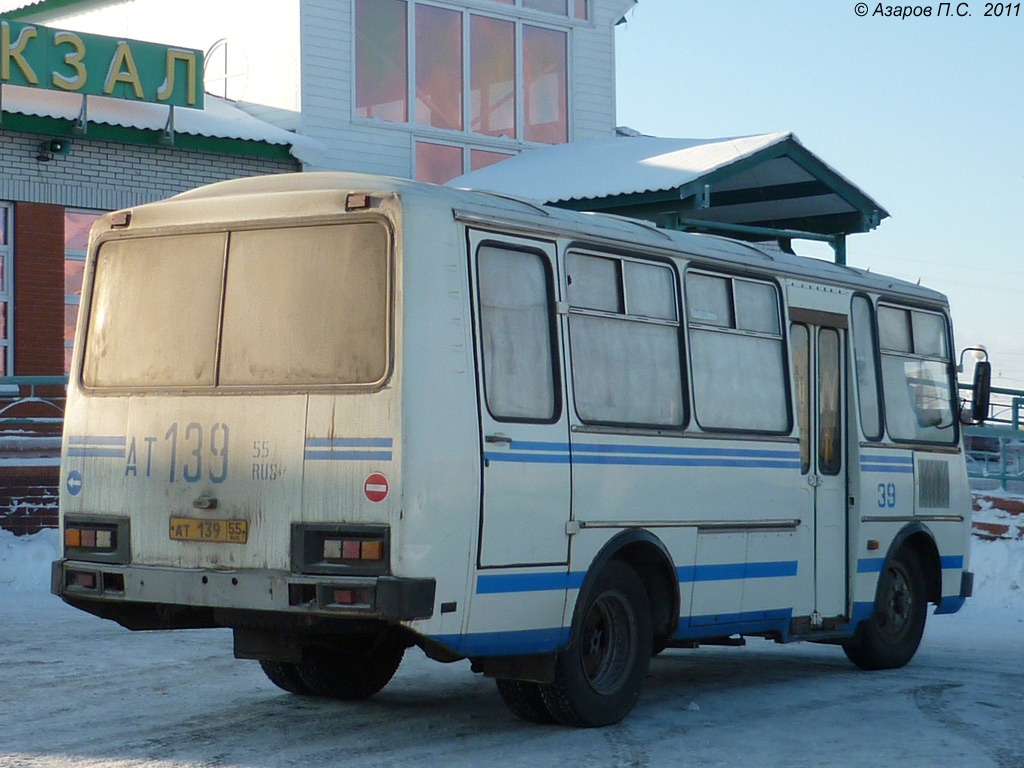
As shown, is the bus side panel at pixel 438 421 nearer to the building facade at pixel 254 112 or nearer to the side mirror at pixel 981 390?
the side mirror at pixel 981 390

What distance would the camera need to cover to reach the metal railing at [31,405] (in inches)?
687

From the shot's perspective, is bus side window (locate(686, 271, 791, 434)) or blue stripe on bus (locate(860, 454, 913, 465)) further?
blue stripe on bus (locate(860, 454, 913, 465))

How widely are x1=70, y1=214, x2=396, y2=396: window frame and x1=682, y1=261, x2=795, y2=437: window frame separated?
2.49m

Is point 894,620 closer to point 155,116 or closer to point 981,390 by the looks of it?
point 981,390

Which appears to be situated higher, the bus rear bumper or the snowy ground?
the bus rear bumper

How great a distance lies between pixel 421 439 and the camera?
7.57m

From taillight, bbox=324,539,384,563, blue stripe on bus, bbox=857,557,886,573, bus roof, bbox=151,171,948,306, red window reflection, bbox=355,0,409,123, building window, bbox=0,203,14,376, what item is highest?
red window reflection, bbox=355,0,409,123

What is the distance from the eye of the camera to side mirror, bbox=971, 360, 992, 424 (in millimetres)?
12406

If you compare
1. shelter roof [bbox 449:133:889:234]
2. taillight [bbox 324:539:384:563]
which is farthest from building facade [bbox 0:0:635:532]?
taillight [bbox 324:539:384:563]

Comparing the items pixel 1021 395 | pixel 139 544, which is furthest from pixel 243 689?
pixel 1021 395

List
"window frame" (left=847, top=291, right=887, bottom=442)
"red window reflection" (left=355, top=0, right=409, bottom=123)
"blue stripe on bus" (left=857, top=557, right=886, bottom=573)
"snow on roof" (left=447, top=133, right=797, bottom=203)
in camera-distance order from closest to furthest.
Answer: "blue stripe on bus" (left=857, top=557, right=886, bottom=573), "window frame" (left=847, top=291, right=887, bottom=442), "snow on roof" (left=447, top=133, right=797, bottom=203), "red window reflection" (left=355, top=0, right=409, bottom=123)

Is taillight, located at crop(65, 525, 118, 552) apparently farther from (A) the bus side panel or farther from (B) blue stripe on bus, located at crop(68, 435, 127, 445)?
(A) the bus side panel

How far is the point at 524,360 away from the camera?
27.3 ft

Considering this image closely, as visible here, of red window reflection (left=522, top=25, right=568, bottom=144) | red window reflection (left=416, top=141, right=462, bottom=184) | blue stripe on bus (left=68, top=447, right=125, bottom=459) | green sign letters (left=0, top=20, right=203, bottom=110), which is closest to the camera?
blue stripe on bus (left=68, top=447, right=125, bottom=459)
